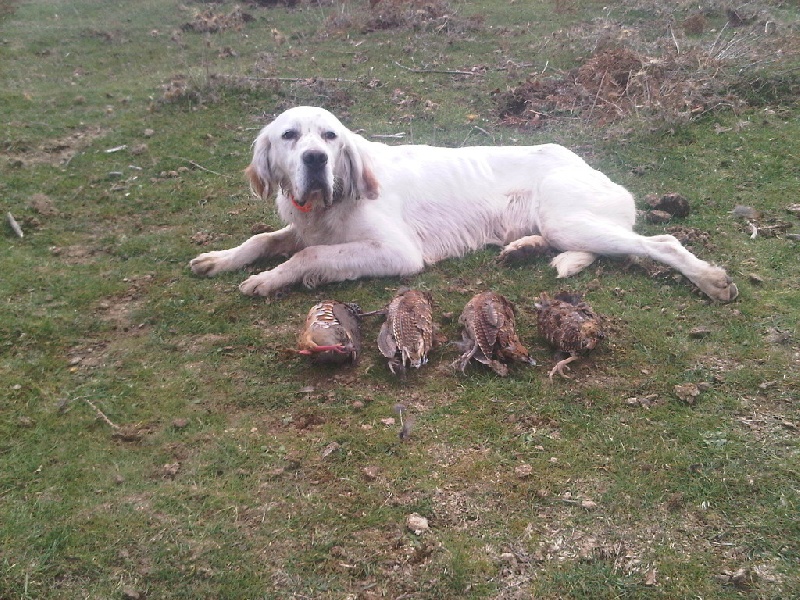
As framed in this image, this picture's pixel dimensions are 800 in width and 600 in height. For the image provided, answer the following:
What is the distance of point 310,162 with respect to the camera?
167 inches

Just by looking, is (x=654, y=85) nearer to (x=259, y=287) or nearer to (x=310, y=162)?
(x=310, y=162)

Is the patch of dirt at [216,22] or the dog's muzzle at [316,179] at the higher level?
the dog's muzzle at [316,179]

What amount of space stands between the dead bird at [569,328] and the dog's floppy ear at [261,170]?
6.98 feet

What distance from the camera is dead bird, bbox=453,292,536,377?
3.48m

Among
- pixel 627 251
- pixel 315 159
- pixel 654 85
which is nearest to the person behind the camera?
pixel 315 159

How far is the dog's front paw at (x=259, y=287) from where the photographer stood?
435 centimetres

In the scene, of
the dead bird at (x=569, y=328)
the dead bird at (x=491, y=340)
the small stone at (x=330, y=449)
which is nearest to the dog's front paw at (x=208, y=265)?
the dead bird at (x=491, y=340)

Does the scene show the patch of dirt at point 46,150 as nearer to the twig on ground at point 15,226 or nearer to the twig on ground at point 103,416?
the twig on ground at point 15,226

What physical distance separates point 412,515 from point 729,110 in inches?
246

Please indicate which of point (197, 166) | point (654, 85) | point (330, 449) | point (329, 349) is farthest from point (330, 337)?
point (654, 85)

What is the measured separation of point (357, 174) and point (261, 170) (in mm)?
670

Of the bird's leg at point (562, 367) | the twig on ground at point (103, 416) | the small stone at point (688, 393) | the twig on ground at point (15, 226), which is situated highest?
the small stone at point (688, 393)

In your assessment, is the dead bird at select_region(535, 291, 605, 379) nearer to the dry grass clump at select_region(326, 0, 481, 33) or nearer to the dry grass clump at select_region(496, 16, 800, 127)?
the dry grass clump at select_region(496, 16, 800, 127)

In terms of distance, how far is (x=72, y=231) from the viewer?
17.9 feet
